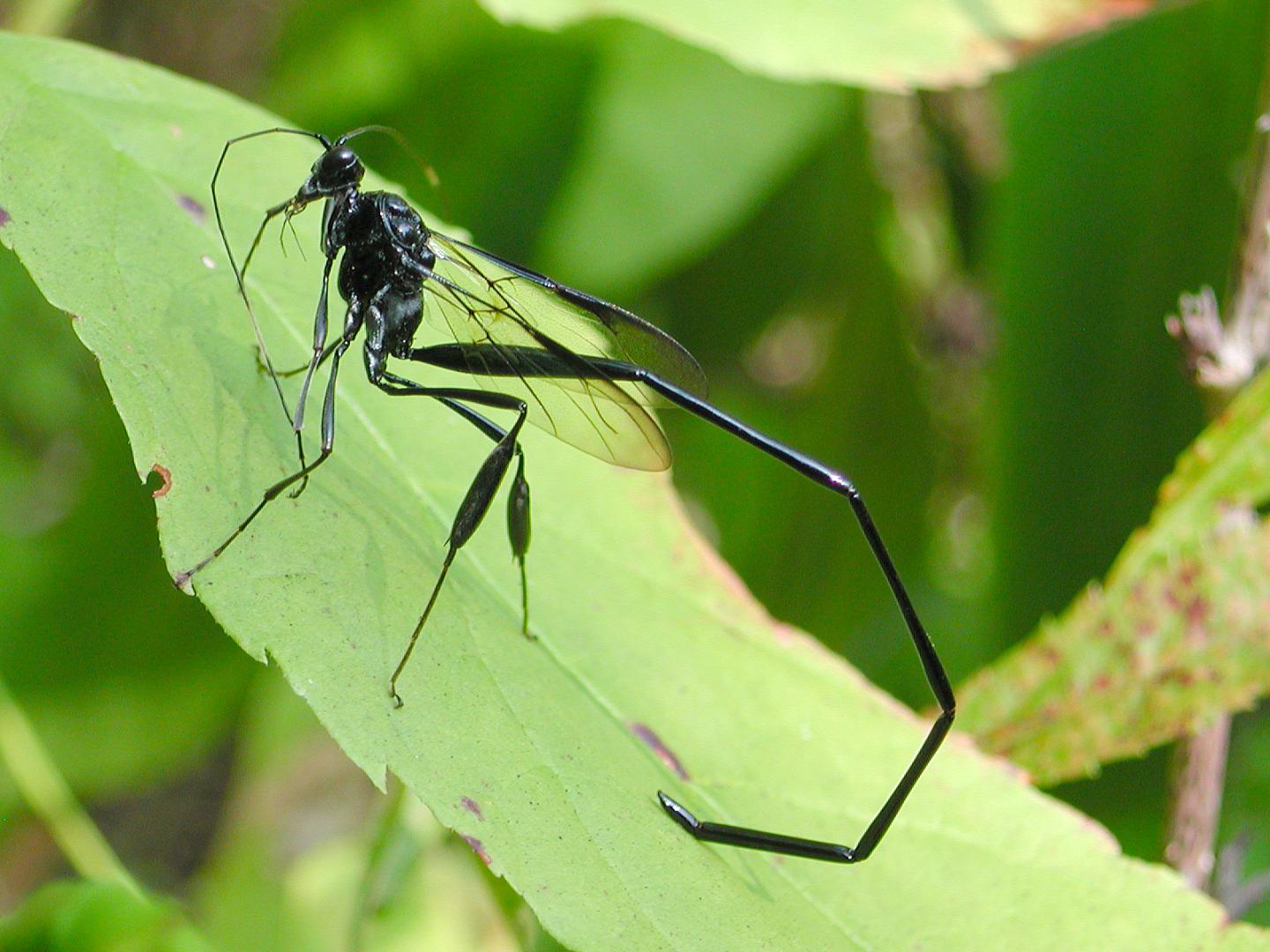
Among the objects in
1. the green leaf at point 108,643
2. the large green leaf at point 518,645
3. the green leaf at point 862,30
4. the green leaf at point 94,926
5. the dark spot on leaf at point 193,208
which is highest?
the green leaf at point 862,30

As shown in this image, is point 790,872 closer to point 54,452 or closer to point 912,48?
point 912,48

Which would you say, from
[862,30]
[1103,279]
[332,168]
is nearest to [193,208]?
[332,168]

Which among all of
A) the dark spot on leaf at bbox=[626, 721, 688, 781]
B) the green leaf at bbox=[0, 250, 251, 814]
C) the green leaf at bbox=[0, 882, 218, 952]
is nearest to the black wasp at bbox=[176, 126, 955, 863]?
the dark spot on leaf at bbox=[626, 721, 688, 781]

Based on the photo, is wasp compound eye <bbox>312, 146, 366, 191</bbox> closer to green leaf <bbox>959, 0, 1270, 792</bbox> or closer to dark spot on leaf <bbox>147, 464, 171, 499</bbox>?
dark spot on leaf <bbox>147, 464, 171, 499</bbox>

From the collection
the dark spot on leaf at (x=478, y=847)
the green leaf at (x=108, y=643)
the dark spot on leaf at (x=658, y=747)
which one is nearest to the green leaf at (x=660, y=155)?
the green leaf at (x=108, y=643)

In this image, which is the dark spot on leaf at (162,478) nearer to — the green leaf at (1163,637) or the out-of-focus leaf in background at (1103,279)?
the green leaf at (1163,637)

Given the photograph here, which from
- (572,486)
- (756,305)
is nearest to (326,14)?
(756,305)
